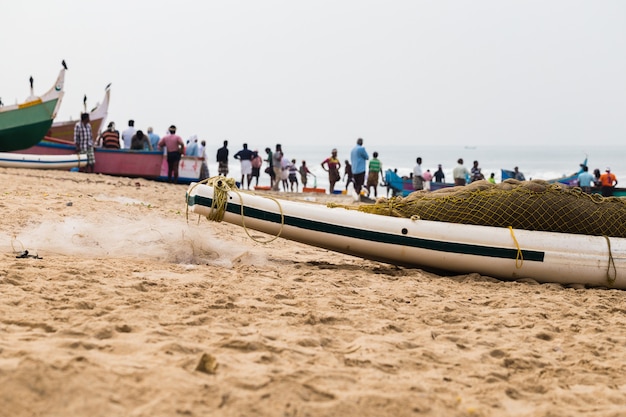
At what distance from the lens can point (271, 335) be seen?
4082 mm

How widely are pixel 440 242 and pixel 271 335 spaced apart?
3055 millimetres

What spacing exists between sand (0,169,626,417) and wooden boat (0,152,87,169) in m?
10.6

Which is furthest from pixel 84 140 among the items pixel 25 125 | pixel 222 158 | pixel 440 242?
pixel 440 242

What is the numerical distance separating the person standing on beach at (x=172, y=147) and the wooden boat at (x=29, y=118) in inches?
118

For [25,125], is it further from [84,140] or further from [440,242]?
[440,242]

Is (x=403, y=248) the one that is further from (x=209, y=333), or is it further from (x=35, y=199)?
(x=35, y=199)

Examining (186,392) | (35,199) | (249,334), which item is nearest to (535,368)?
(249,334)

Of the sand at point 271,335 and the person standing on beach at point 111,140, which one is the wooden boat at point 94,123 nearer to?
the person standing on beach at point 111,140

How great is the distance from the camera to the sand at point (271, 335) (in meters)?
3.07

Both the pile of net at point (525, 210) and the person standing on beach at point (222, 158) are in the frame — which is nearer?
the pile of net at point (525, 210)

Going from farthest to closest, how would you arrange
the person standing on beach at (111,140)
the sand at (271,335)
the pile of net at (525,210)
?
the person standing on beach at (111,140)
the pile of net at (525,210)
the sand at (271,335)

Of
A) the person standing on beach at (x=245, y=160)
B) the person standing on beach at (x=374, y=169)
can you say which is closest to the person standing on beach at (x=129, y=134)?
the person standing on beach at (x=245, y=160)

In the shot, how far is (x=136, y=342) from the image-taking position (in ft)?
12.1

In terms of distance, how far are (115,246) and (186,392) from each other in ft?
12.8
